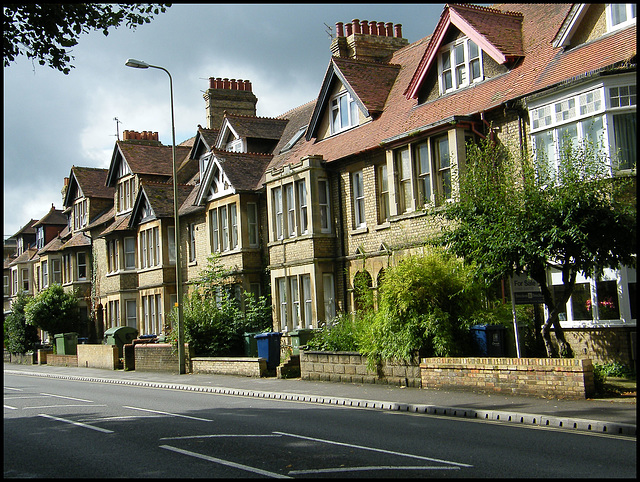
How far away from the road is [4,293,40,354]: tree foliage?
34.9 m

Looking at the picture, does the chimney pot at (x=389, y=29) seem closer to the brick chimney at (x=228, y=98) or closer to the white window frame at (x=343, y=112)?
the white window frame at (x=343, y=112)

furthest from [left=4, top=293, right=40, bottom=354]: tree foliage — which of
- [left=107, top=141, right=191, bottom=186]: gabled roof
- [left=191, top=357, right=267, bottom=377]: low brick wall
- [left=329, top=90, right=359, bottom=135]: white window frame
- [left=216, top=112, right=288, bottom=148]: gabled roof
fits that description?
[left=329, top=90, right=359, bottom=135]: white window frame

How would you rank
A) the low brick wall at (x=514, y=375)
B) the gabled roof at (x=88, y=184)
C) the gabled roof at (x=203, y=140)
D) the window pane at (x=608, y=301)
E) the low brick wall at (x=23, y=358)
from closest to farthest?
1. the low brick wall at (x=514, y=375)
2. the window pane at (x=608, y=301)
3. the gabled roof at (x=203, y=140)
4. the low brick wall at (x=23, y=358)
5. the gabled roof at (x=88, y=184)

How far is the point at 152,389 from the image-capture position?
21797mm

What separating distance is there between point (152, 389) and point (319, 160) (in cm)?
958

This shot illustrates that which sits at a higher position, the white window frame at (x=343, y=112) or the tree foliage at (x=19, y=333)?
the white window frame at (x=343, y=112)

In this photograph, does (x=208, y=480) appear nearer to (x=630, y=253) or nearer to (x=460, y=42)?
(x=630, y=253)

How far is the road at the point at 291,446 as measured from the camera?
8328 millimetres

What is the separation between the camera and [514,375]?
14383 mm

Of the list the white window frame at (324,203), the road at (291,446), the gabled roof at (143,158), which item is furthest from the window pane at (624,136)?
the gabled roof at (143,158)

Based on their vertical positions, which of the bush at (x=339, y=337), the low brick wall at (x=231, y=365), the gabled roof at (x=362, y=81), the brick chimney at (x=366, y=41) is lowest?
the low brick wall at (x=231, y=365)

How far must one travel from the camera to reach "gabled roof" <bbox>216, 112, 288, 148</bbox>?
32.2 metres

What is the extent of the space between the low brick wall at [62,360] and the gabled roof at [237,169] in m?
12.1

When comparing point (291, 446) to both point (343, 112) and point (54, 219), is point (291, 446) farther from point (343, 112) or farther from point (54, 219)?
point (54, 219)
